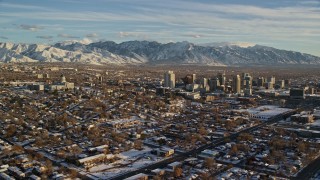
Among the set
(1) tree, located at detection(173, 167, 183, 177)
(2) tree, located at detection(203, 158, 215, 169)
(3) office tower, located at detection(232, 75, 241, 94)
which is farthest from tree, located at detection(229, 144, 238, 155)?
(3) office tower, located at detection(232, 75, 241, 94)

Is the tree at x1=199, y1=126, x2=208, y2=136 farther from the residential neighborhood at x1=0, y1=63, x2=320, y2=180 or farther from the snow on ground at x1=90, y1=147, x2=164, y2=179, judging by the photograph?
the snow on ground at x1=90, y1=147, x2=164, y2=179

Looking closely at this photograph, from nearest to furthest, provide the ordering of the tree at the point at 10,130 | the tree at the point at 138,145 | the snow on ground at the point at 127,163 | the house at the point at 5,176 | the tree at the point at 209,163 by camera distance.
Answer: the house at the point at 5,176 < the snow on ground at the point at 127,163 < the tree at the point at 209,163 < the tree at the point at 138,145 < the tree at the point at 10,130

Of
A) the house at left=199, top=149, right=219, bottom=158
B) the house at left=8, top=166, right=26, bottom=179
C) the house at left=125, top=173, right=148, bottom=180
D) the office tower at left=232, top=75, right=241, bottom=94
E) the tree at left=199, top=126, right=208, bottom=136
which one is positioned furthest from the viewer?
the office tower at left=232, top=75, right=241, bottom=94

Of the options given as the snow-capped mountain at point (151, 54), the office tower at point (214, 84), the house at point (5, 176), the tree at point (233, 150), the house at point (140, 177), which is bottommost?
the house at point (5, 176)

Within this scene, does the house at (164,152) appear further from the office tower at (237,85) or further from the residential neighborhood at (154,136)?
the office tower at (237,85)

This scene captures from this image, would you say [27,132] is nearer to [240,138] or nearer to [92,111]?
[92,111]

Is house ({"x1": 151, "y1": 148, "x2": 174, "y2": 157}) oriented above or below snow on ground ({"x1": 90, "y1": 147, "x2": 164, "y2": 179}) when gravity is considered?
above

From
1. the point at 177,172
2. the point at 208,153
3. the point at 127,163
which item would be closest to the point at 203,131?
the point at 208,153

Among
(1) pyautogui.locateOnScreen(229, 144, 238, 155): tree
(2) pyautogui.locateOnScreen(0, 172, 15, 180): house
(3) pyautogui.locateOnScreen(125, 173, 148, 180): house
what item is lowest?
(2) pyautogui.locateOnScreen(0, 172, 15, 180): house

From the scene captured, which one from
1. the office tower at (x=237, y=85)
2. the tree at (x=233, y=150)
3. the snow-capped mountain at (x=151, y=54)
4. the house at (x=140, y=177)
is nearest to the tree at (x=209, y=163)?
the tree at (x=233, y=150)
